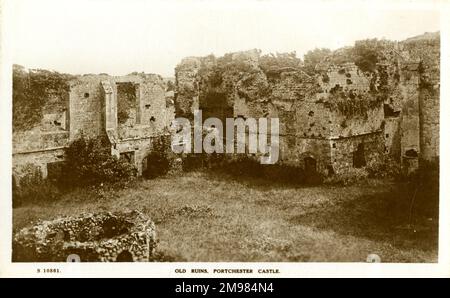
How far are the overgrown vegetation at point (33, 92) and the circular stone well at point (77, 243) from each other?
2.41 meters

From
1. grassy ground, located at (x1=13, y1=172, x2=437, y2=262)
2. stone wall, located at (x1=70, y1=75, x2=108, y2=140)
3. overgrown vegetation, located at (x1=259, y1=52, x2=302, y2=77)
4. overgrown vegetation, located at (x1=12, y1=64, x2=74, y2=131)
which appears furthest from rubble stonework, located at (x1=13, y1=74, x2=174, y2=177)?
overgrown vegetation, located at (x1=259, y1=52, x2=302, y2=77)

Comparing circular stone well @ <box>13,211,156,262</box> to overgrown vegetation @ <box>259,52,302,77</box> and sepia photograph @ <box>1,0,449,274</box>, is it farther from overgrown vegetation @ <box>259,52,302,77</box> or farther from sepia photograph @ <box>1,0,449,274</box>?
overgrown vegetation @ <box>259,52,302,77</box>

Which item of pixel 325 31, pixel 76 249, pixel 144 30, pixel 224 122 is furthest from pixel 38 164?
pixel 325 31

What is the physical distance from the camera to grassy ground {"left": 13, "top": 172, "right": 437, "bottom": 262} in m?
9.55

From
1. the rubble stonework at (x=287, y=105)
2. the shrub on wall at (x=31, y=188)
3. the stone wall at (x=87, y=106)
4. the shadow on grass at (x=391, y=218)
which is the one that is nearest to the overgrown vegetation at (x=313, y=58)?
the rubble stonework at (x=287, y=105)

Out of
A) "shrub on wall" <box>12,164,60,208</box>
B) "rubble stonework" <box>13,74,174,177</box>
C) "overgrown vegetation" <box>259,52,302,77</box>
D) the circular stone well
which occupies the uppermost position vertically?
"overgrown vegetation" <box>259,52,302,77</box>

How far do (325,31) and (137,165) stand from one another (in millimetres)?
6174

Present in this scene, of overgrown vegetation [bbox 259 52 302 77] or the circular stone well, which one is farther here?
overgrown vegetation [bbox 259 52 302 77]

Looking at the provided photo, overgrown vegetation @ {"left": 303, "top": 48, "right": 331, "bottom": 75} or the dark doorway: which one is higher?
overgrown vegetation @ {"left": 303, "top": 48, "right": 331, "bottom": 75}

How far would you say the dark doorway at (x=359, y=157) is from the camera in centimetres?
1206

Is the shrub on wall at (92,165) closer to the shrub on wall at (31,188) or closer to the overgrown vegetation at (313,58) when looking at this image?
the shrub on wall at (31,188)

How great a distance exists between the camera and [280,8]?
9875mm

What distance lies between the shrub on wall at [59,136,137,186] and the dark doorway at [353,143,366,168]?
20.4 feet

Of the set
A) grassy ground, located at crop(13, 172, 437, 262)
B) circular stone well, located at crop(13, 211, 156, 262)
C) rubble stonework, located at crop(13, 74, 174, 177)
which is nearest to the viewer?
circular stone well, located at crop(13, 211, 156, 262)
